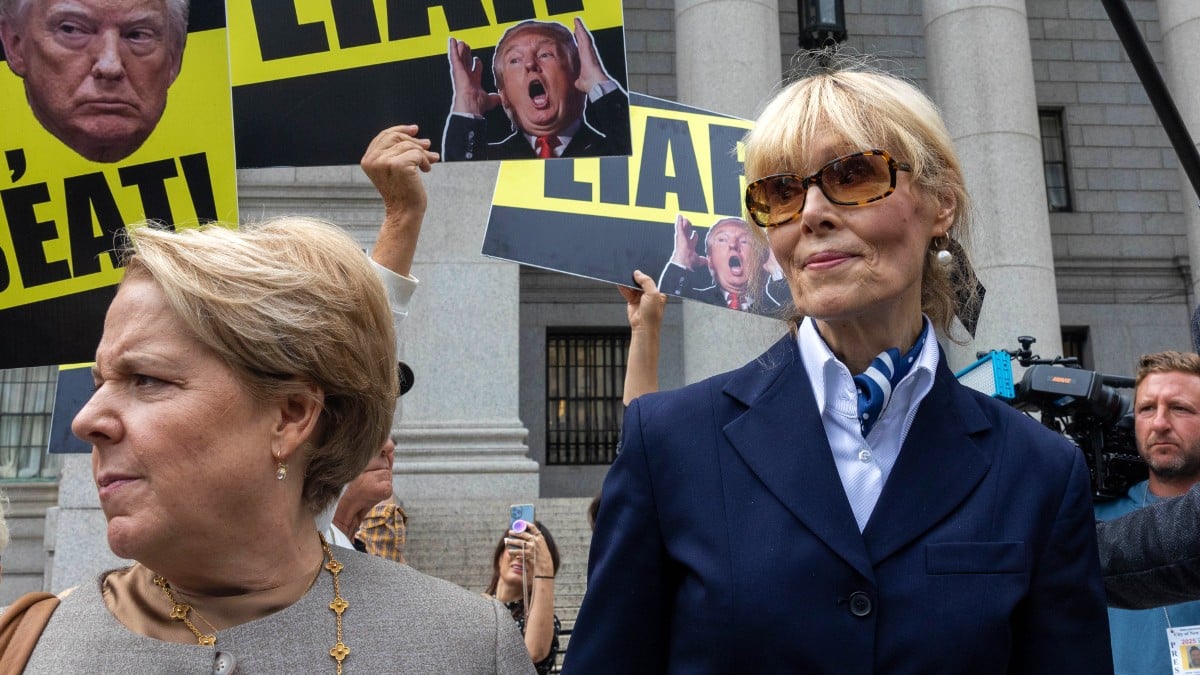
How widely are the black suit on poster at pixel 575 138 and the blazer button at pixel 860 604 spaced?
2.81 m

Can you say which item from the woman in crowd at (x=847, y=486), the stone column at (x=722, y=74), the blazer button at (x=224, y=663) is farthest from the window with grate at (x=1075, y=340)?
the blazer button at (x=224, y=663)

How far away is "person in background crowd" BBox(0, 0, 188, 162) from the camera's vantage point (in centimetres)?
443

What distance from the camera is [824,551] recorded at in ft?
7.40

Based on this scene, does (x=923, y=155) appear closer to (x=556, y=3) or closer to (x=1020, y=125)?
(x=556, y=3)

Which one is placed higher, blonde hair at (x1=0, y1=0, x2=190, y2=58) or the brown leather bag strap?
blonde hair at (x1=0, y1=0, x2=190, y2=58)

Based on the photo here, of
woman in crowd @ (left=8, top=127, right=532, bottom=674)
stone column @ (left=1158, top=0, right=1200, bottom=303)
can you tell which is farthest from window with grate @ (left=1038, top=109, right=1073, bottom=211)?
woman in crowd @ (left=8, top=127, right=532, bottom=674)

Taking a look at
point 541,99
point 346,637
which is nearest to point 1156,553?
point 346,637

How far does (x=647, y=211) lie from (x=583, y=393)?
54.9ft

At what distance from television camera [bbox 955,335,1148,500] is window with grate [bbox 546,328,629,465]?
15895 millimetres

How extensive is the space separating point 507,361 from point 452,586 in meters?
11.6

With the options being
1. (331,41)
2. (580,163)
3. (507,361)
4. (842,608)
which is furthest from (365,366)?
(507,361)

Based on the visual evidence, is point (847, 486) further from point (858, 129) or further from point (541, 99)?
point (541, 99)

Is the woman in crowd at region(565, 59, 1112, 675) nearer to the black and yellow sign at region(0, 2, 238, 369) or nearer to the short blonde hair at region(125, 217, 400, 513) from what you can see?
the short blonde hair at region(125, 217, 400, 513)

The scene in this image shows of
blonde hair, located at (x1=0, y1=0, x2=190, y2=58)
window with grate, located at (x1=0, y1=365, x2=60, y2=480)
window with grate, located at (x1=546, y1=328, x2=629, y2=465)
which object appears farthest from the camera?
window with grate, located at (x1=546, y1=328, x2=629, y2=465)
